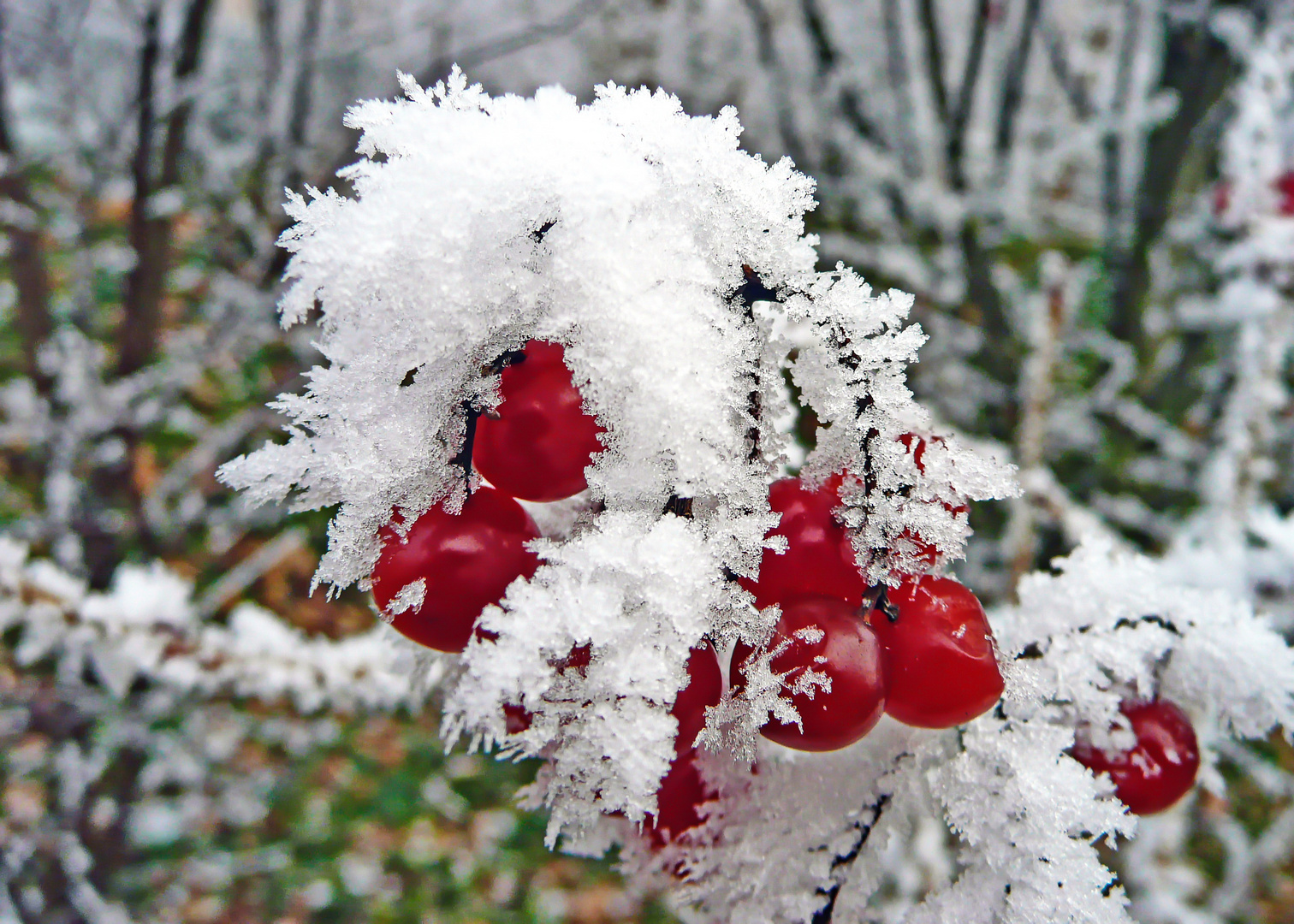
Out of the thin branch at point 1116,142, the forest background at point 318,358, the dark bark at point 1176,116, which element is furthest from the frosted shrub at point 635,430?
the thin branch at point 1116,142

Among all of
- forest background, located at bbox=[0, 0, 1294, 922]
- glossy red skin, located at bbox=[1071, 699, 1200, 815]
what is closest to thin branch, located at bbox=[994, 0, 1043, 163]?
forest background, located at bbox=[0, 0, 1294, 922]

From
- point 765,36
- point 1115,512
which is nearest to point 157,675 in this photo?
point 1115,512

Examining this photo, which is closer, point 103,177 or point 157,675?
point 157,675

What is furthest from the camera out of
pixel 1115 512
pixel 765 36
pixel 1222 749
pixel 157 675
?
pixel 765 36

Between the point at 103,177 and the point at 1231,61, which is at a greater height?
the point at 1231,61

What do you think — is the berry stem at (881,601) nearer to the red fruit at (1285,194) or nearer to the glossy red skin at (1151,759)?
the glossy red skin at (1151,759)

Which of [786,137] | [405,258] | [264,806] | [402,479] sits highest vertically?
[405,258]

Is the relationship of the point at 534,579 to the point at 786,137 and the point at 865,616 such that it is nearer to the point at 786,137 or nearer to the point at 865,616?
the point at 865,616

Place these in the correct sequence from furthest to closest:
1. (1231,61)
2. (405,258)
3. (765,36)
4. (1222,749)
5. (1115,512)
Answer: (765,36)
(1115,512)
(1231,61)
(1222,749)
(405,258)

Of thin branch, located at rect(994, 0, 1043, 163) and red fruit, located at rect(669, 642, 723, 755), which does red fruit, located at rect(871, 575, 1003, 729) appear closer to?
red fruit, located at rect(669, 642, 723, 755)
